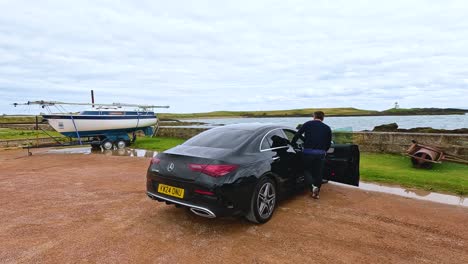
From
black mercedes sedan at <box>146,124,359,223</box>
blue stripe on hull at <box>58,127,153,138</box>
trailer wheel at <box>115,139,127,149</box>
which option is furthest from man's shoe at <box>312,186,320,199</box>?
blue stripe on hull at <box>58,127,153,138</box>

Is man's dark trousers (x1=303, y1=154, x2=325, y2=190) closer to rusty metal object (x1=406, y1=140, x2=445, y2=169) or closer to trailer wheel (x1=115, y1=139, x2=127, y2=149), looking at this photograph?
rusty metal object (x1=406, y1=140, x2=445, y2=169)

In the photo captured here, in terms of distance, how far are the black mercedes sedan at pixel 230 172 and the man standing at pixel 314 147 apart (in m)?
0.21

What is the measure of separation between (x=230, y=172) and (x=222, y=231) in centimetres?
88

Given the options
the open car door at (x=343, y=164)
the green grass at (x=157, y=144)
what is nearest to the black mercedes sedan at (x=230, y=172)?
the open car door at (x=343, y=164)

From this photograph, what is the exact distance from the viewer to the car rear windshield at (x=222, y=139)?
448cm

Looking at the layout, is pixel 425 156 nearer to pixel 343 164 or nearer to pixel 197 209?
pixel 343 164

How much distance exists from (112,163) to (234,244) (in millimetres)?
7238

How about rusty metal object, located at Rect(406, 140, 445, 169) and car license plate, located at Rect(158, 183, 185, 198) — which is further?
rusty metal object, located at Rect(406, 140, 445, 169)

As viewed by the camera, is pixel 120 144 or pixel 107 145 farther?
pixel 120 144

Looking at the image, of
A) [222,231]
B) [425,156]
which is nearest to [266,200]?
[222,231]

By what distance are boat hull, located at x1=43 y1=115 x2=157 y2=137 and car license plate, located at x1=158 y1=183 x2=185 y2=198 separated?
11.4 meters

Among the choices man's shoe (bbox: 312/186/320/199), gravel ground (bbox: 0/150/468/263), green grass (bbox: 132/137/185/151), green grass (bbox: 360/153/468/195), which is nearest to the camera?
gravel ground (bbox: 0/150/468/263)

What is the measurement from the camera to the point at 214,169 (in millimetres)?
3850

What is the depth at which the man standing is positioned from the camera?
5352mm
